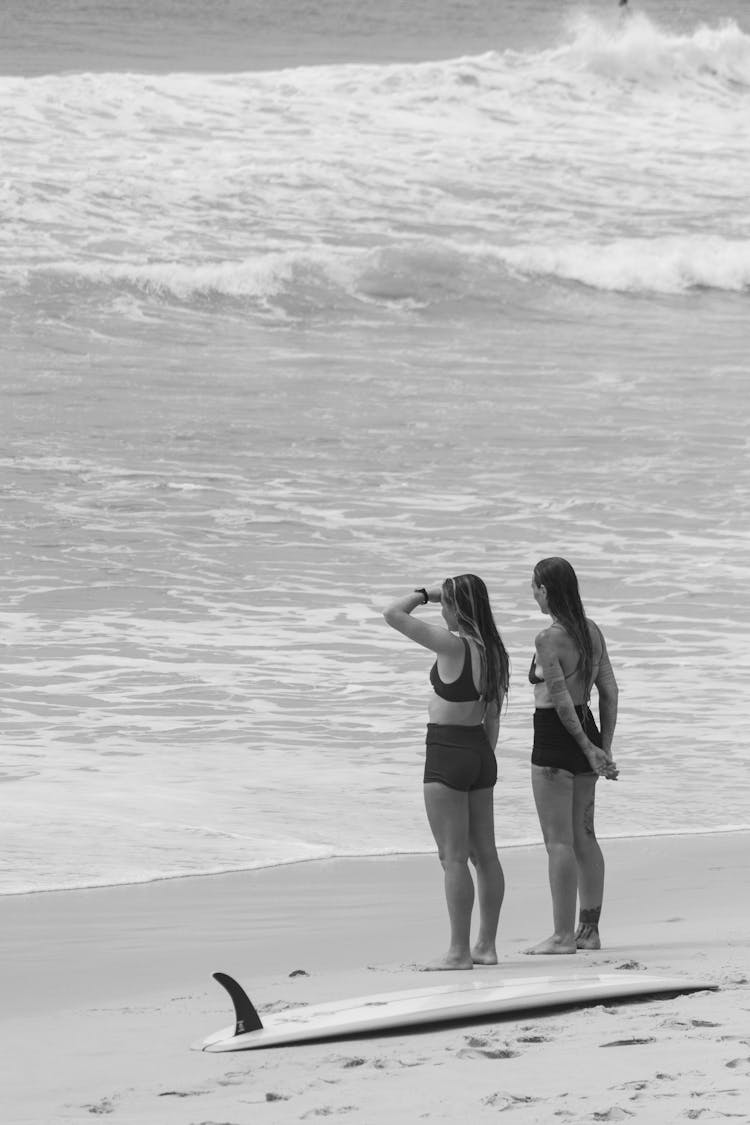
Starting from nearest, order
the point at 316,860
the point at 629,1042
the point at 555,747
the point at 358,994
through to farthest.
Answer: the point at 629,1042 → the point at 358,994 → the point at 555,747 → the point at 316,860

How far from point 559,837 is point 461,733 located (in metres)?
0.58

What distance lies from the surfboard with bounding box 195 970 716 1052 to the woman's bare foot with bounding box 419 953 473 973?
301 mm

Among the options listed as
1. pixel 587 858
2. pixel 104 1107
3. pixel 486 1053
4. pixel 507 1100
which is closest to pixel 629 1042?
pixel 486 1053

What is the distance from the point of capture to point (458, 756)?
220 inches

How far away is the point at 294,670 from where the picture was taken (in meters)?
10.1

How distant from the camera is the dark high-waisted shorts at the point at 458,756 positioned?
5.58m

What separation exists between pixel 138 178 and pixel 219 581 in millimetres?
16313

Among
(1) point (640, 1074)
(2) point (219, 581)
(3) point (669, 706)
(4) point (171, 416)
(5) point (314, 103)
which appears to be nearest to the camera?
(1) point (640, 1074)

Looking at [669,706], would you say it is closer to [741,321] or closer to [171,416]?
[171,416]

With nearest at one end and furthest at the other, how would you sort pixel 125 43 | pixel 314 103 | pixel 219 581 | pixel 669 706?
pixel 669 706, pixel 219 581, pixel 314 103, pixel 125 43

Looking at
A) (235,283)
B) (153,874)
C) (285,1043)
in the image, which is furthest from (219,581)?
(235,283)

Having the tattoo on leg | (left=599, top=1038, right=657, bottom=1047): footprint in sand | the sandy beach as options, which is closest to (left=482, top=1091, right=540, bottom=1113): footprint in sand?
the sandy beach

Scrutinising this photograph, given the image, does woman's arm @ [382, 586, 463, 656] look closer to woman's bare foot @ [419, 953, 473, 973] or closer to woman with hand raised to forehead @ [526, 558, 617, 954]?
woman with hand raised to forehead @ [526, 558, 617, 954]

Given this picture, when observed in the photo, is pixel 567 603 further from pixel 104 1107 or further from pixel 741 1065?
pixel 104 1107
